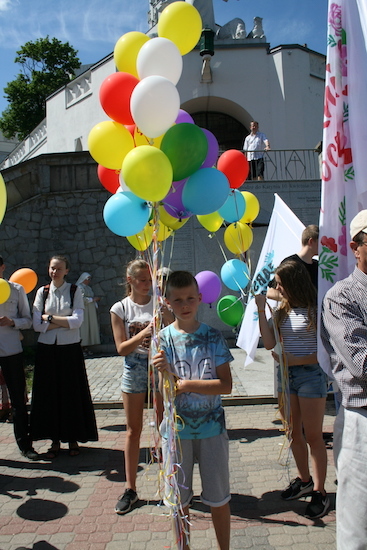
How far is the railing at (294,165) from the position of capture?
41.6 feet

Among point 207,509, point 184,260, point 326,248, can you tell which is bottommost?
point 207,509

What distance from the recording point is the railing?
12.7 meters

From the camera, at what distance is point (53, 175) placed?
11.6 metres

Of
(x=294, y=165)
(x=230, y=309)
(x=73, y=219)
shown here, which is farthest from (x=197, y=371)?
(x=294, y=165)

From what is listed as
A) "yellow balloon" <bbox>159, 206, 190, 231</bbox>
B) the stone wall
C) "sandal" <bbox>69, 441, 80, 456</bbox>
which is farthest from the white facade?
"sandal" <bbox>69, 441, 80, 456</bbox>

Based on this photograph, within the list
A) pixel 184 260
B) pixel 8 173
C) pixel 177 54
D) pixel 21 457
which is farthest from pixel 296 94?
pixel 21 457

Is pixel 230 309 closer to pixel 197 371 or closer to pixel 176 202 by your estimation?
pixel 176 202

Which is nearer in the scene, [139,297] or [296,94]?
[139,297]

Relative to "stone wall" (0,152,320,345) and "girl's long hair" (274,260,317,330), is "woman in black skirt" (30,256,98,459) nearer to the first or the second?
"girl's long hair" (274,260,317,330)

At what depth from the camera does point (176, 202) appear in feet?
11.0

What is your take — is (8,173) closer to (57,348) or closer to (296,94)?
(57,348)

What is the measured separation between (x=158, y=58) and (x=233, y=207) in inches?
61.5

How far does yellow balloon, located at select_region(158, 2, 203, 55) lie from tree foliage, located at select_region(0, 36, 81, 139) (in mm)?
26163

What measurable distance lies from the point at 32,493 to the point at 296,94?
1495cm
